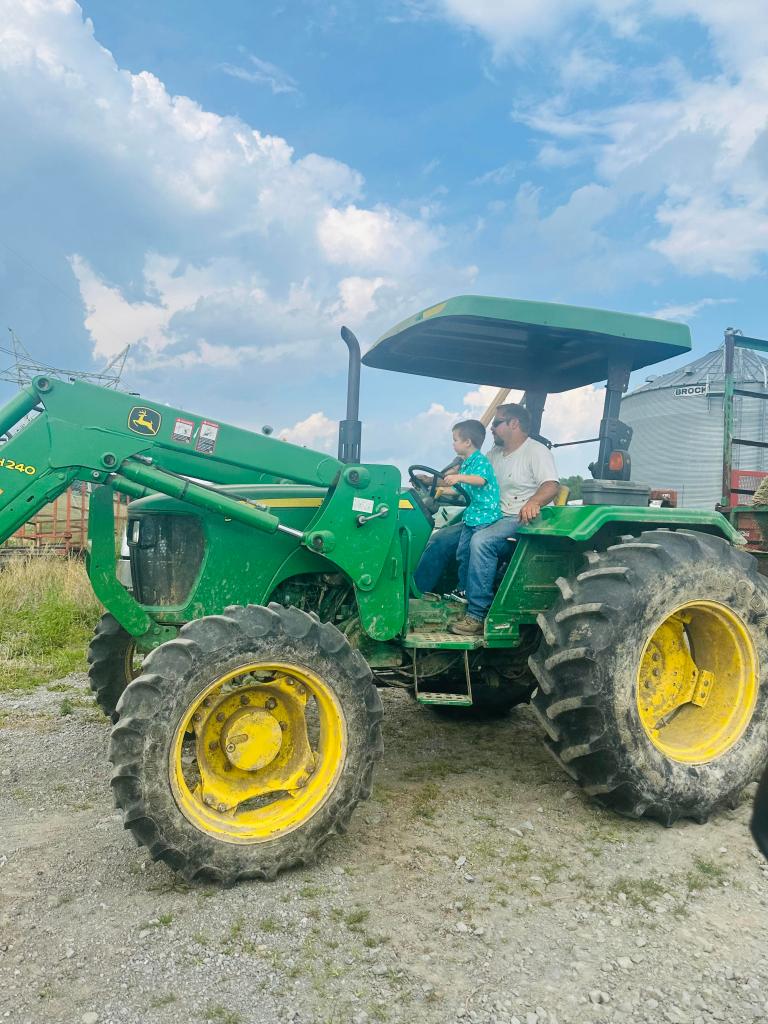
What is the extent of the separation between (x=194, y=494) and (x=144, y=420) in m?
0.42

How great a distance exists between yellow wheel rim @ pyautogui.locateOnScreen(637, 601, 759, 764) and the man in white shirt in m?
0.93

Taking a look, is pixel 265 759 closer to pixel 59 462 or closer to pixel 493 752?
pixel 59 462

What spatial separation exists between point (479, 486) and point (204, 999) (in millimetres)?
2865

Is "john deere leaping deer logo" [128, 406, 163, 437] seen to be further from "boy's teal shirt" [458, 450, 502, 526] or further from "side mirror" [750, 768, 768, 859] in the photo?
"side mirror" [750, 768, 768, 859]

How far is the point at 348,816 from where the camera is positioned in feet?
11.5

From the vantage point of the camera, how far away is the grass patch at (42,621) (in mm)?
7059

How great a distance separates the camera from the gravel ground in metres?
2.55

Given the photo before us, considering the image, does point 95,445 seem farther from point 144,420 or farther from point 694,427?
point 694,427

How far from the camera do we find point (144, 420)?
3719 mm

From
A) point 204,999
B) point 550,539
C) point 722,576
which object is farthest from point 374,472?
point 204,999

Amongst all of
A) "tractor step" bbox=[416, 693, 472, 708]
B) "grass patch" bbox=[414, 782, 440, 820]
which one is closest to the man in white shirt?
"tractor step" bbox=[416, 693, 472, 708]

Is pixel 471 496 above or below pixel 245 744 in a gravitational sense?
above

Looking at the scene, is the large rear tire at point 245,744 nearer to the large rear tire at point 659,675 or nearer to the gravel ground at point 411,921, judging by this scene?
the gravel ground at point 411,921

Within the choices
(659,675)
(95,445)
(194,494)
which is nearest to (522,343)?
(659,675)
